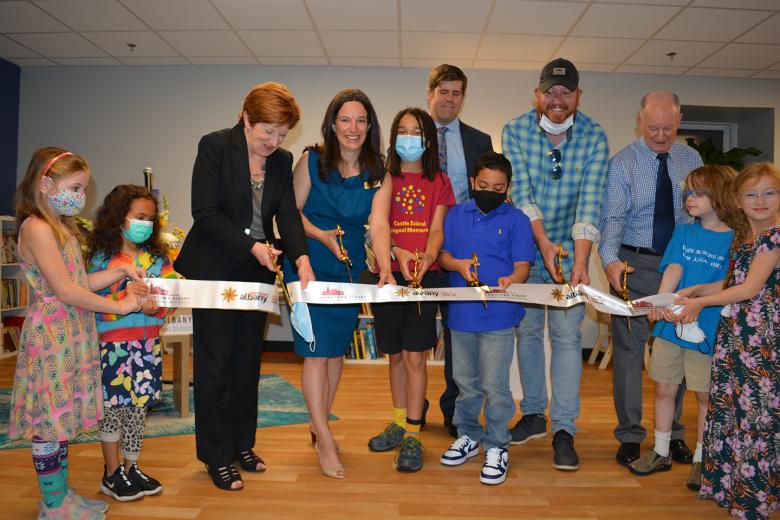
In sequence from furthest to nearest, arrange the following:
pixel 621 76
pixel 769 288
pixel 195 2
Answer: pixel 621 76 → pixel 195 2 → pixel 769 288

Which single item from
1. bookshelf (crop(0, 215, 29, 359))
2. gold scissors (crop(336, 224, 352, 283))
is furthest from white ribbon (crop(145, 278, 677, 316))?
bookshelf (crop(0, 215, 29, 359))

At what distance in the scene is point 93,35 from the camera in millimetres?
5832

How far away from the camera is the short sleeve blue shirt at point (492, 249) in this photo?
2.67m

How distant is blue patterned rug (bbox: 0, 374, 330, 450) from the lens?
3336mm

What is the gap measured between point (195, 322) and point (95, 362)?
0.42 meters

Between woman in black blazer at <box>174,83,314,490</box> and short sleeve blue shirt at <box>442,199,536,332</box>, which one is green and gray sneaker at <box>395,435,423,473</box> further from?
woman in black blazer at <box>174,83,314,490</box>

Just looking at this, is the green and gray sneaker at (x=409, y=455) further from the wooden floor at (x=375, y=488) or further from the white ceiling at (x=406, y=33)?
the white ceiling at (x=406, y=33)

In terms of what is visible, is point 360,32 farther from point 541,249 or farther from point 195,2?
point 541,249

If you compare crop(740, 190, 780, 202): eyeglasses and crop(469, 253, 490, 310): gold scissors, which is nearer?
crop(740, 190, 780, 202): eyeglasses

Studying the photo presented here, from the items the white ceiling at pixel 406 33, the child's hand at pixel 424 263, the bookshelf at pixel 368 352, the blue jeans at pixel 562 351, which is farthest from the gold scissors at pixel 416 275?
the bookshelf at pixel 368 352

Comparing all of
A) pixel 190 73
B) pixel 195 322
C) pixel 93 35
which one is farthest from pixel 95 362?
pixel 190 73

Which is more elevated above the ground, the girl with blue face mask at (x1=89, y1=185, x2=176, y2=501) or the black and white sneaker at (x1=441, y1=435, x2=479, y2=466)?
the girl with blue face mask at (x1=89, y1=185, x2=176, y2=501)

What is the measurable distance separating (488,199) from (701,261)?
1001mm

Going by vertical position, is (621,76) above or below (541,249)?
above
